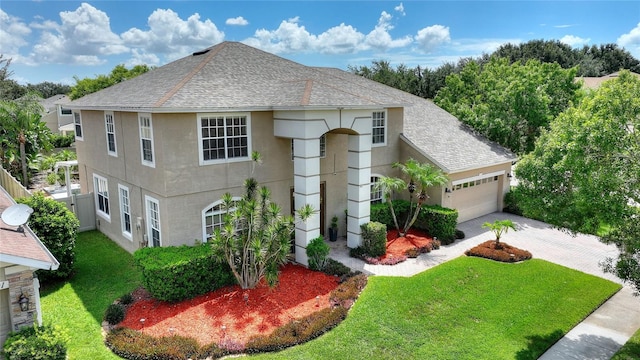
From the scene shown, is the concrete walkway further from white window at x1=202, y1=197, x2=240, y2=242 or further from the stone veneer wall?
the stone veneer wall

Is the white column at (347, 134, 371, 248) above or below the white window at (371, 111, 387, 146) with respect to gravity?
below

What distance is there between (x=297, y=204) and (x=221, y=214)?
8.90 feet

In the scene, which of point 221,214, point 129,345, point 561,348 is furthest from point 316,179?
point 561,348

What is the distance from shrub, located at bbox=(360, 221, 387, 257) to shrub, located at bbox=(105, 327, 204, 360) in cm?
764

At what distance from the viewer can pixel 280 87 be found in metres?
16.3

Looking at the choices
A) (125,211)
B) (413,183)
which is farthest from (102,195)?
(413,183)

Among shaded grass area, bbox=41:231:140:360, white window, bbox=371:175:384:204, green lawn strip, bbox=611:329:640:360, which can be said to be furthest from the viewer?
white window, bbox=371:175:384:204

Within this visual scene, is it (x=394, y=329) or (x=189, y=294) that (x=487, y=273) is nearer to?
(x=394, y=329)

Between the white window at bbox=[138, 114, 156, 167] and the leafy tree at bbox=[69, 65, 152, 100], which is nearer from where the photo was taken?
the white window at bbox=[138, 114, 156, 167]

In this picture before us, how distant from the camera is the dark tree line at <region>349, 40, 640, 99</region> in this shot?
54175mm

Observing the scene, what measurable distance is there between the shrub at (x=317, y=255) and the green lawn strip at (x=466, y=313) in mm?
1844

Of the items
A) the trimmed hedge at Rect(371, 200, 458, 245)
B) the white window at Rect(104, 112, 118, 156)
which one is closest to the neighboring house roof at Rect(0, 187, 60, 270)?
the white window at Rect(104, 112, 118, 156)

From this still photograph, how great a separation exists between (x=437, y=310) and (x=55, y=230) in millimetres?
12184

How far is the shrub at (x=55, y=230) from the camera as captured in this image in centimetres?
1307
